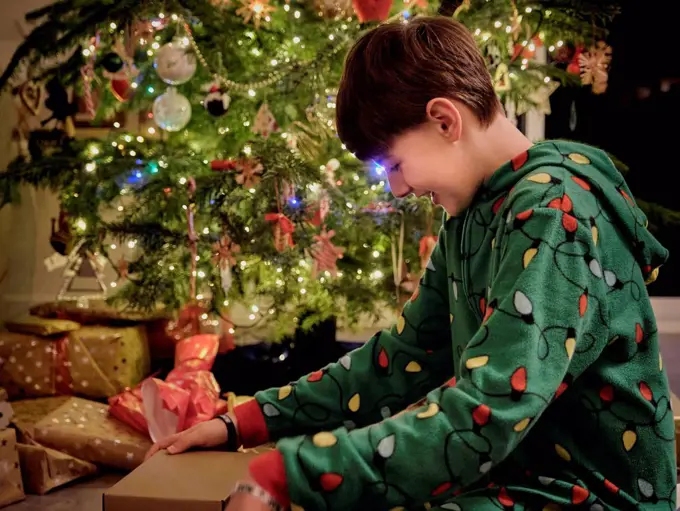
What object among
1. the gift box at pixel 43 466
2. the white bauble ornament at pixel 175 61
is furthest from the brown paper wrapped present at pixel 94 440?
the white bauble ornament at pixel 175 61

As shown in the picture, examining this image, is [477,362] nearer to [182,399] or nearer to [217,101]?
[182,399]

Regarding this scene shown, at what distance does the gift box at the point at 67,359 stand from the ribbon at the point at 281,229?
2.51ft

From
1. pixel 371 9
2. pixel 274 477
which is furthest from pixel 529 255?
pixel 371 9

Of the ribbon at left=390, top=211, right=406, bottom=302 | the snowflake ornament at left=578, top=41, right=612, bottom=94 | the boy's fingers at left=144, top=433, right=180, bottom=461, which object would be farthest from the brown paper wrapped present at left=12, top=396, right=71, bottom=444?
the snowflake ornament at left=578, top=41, right=612, bottom=94

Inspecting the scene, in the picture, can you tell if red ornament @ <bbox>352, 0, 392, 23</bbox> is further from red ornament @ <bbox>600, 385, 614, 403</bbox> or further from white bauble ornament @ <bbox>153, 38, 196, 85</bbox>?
A: red ornament @ <bbox>600, 385, 614, 403</bbox>

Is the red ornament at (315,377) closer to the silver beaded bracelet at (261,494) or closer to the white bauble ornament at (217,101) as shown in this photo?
the silver beaded bracelet at (261,494)

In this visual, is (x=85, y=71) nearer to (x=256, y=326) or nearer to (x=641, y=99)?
(x=256, y=326)

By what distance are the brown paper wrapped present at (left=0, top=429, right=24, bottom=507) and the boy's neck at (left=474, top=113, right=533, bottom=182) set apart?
1.51m

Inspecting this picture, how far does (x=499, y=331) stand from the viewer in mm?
673

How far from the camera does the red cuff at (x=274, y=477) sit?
679mm

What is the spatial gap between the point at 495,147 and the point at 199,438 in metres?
0.51

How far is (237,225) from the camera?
214 centimetres

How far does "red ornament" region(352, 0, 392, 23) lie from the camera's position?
5.91 ft

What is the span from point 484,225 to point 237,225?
4.59 ft
